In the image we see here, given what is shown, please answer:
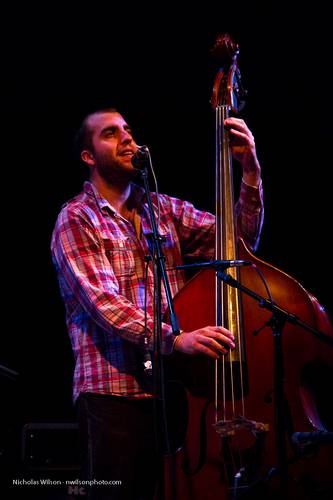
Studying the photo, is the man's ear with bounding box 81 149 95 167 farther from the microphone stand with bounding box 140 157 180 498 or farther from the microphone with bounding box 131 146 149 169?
the microphone stand with bounding box 140 157 180 498

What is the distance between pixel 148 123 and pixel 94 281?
8.63ft

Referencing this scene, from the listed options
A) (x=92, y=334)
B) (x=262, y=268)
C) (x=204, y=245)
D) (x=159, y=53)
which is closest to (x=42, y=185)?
(x=159, y=53)

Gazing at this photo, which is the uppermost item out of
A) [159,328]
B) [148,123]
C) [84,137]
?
[148,123]

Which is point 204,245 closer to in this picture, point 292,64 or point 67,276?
point 67,276

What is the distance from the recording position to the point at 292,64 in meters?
4.80

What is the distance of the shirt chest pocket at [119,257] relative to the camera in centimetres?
295

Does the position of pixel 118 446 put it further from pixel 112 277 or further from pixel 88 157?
pixel 88 157

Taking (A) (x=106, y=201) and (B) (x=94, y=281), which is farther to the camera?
(A) (x=106, y=201)

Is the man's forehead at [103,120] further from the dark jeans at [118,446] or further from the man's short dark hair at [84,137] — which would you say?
the dark jeans at [118,446]

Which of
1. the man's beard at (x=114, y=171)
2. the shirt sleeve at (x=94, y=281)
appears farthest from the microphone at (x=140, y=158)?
the man's beard at (x=114, y=171)

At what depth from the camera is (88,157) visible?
3523mm

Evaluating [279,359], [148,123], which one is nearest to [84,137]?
[148,123]

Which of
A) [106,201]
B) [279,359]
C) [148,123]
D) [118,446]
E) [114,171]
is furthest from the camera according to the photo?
[148,123]

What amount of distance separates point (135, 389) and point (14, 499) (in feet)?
3.89
